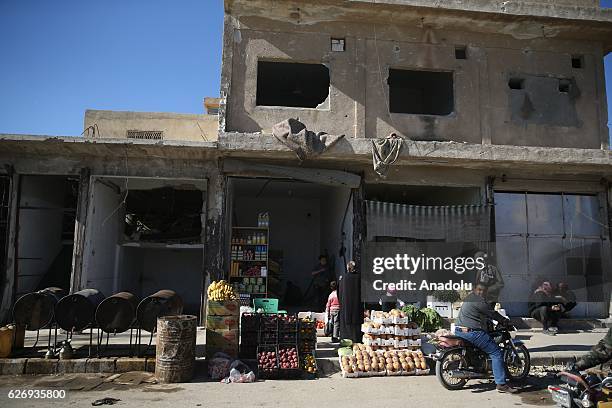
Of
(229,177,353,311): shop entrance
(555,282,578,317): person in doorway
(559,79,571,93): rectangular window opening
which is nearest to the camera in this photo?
(555,282,578,317): person in doorway

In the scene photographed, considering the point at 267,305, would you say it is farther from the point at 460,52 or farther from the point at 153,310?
the point at 460,52

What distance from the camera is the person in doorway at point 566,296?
38.2ft

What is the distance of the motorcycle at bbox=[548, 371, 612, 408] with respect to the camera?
5457 mm

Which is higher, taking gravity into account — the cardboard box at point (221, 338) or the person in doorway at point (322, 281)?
the person in doorway at point (322, 281)

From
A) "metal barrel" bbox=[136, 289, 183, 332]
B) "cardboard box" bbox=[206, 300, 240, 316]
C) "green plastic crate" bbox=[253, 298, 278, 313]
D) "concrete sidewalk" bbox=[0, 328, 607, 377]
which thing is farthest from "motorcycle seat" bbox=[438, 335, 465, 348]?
"metal barrel" bbox=[136, 289, 183, 332]

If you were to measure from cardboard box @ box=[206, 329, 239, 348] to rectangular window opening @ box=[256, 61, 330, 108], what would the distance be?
7.85m

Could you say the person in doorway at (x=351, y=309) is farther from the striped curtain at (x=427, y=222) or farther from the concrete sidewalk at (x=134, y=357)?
the striped curtain at (x=427, y=222)

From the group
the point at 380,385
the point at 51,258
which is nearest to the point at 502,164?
the point at 380,385

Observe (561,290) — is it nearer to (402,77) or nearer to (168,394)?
(402,77)

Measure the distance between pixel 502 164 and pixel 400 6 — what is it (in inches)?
201

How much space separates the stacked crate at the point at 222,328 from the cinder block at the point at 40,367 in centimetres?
267

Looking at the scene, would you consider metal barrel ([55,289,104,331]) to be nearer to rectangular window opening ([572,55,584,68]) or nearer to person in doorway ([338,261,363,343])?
person in doorway ([338,261,363,343])

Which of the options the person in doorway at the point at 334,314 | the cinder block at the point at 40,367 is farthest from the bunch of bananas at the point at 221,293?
the cinder block at the point at 40,367

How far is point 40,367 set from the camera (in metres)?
7.44
